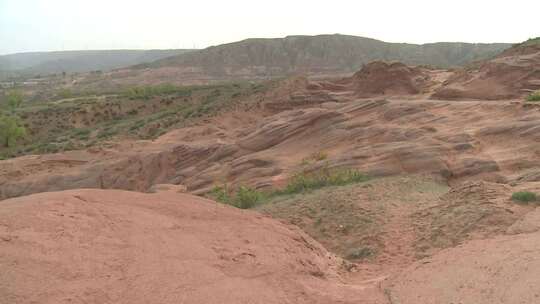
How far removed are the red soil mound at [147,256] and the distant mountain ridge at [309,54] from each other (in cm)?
9345

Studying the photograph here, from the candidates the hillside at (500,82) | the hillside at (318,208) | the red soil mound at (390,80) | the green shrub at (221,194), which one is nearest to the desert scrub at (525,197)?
the hillside at (318,208)

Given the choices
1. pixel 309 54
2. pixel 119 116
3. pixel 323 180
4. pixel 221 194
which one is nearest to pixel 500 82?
pixel 323 180

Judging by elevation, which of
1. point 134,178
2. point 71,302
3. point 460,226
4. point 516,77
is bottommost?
point 134,178

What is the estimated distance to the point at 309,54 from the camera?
109 m

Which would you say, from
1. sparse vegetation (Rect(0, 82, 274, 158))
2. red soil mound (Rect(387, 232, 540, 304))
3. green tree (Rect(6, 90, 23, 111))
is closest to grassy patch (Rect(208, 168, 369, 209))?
red soil mound (Rect(387, 232, 540, 304))

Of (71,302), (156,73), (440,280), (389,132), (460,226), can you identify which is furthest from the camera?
(156,73)

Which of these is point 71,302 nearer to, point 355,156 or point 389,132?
point 355,156

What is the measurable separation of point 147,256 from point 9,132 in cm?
3656

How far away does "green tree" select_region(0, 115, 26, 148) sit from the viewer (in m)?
37.4

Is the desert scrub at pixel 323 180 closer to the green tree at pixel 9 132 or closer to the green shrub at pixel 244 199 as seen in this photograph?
the green shrub at pixel 244 199

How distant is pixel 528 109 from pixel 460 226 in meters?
7.71

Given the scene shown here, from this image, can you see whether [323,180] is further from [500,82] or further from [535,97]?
[500,82]

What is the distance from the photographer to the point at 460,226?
845 centimetres

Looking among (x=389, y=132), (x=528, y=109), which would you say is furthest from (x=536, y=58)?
(x=389, y=132)
